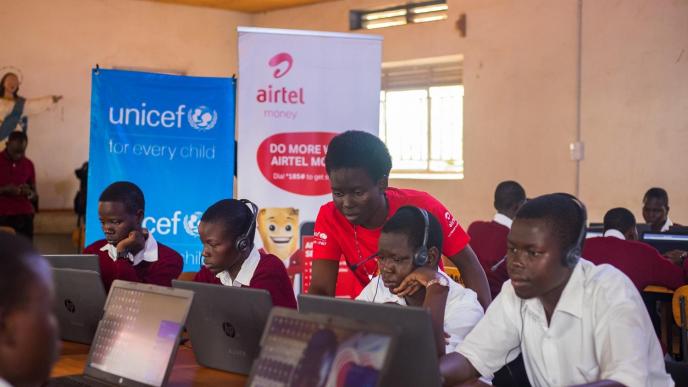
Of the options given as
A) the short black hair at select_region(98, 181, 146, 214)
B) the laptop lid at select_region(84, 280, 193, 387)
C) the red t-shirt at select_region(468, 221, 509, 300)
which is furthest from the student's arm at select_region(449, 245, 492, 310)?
the red t-shirt at select_region(468, 221, 509, 300)

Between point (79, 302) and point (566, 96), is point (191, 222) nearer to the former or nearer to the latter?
point (79, 302)

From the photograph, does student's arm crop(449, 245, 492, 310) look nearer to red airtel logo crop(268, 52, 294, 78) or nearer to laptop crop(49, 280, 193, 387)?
laptop crop(49, 280, 193, 387)

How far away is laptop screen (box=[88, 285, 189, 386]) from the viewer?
2.45 m

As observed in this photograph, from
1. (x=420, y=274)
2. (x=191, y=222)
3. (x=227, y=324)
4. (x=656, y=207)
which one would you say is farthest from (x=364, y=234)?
(x=656, y=207)

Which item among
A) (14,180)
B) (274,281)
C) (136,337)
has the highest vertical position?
(14,180)

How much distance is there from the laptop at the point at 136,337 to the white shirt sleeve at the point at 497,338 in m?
0.75

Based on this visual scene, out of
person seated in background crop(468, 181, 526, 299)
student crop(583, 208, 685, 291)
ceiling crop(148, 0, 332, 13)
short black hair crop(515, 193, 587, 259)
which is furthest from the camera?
ceiling crop(148, 0, 332, 13)

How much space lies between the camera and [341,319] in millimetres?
1886

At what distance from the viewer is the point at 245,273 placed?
312 centimetres

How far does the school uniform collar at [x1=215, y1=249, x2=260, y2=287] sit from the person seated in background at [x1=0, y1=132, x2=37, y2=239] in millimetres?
6495

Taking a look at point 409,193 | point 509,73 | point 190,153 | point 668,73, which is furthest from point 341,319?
point 509,73

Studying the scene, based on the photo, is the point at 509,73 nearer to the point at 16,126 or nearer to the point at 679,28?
the point at 679,28

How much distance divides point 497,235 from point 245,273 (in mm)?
3019

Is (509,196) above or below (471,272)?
above
